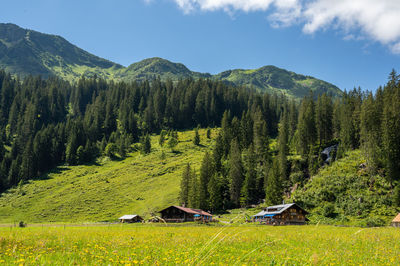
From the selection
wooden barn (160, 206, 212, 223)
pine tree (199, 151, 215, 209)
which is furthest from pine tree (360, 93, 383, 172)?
pine tree (199, 151, 215, 209)

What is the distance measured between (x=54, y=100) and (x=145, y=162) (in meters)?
117

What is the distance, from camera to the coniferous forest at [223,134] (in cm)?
7612

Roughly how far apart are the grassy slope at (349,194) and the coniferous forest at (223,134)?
2.98 m

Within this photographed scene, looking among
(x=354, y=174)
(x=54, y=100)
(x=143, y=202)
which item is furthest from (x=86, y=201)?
(x=54, y=100)

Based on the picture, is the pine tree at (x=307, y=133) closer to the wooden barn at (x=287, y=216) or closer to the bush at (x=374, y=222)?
the wooden barn at (x=287, y=216)

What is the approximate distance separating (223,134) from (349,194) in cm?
6268

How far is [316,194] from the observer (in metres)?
71.1

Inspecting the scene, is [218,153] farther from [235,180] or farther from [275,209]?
[275,209]

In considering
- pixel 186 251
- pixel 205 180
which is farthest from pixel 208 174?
pixel 186 251

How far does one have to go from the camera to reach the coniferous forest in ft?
250

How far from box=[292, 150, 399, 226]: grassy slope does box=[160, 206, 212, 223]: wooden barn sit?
89.5ft

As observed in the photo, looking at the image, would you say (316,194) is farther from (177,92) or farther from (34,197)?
(177,92)

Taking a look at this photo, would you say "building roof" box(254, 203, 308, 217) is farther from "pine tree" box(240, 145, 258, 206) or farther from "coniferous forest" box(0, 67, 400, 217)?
"pine tree" box(240, 145, 258, 206)

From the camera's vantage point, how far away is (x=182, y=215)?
71.9m
